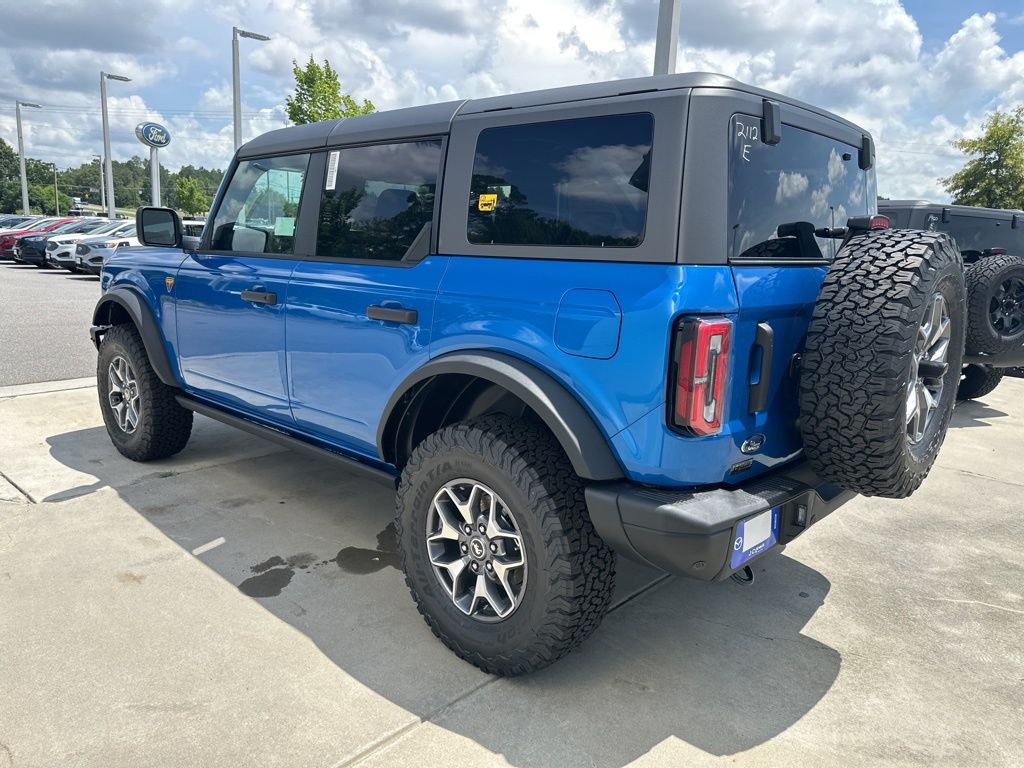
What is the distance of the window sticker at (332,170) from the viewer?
3328 millimetres

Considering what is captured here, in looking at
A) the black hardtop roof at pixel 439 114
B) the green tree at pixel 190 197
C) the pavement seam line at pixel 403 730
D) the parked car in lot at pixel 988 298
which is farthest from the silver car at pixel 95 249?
the green tree at pixel 190 197

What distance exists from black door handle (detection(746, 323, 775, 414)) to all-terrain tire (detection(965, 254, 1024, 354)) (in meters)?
4.38

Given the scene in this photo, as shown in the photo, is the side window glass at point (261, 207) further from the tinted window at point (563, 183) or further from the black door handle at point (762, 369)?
the black door handle at point (762, 369)

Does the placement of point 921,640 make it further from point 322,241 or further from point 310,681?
point 322,241

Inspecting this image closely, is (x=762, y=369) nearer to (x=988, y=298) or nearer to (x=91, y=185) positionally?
(x=988, y=298)

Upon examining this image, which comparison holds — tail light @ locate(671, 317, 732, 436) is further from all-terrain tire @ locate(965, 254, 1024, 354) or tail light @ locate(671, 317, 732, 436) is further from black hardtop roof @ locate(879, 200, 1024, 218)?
black hardtop roof @ locate(879, 200, 1024, 218)

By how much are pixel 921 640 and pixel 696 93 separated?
90.6 inches

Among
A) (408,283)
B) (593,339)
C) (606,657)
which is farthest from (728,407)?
(408,283)

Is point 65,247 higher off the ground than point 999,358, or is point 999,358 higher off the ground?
point 65,247

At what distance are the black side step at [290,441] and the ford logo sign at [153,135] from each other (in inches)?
1017

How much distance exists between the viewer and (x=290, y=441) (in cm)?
361

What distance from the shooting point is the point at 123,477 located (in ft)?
14.5

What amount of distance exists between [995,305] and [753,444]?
16.2ft

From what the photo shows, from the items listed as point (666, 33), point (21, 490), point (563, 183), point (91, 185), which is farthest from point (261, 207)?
point (91, 185)
